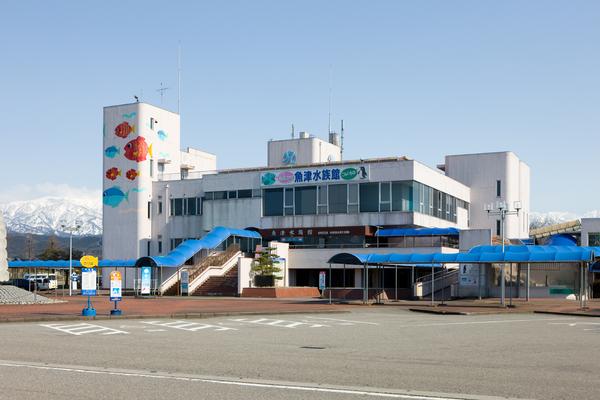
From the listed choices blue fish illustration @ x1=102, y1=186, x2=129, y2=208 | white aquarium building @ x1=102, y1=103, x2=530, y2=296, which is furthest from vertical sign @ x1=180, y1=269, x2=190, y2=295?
blue fish illustration @ x1=102, y1=186, x2=129, y2=208

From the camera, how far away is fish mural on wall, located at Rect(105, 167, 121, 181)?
78.0 m

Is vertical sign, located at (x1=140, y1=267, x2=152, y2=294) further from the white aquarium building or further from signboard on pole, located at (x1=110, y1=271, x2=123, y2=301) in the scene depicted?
signboard on pole, located at (x1=110, y1=271, x2=123, y2=301)

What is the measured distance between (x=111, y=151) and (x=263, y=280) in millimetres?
24460

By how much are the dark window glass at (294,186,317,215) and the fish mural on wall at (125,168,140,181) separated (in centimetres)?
1681

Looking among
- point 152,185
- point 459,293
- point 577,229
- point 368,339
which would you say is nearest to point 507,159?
point 577,229

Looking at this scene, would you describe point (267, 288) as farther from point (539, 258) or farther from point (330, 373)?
point (330, 373)

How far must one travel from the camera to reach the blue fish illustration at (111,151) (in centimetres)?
7794

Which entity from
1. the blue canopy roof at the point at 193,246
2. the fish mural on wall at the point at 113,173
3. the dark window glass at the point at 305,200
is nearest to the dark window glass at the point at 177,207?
the fish mural on wall at the point at 113,173

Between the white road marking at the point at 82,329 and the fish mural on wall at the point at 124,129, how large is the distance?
5284 cm

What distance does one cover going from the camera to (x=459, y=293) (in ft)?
179

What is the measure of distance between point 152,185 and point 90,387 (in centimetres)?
6804

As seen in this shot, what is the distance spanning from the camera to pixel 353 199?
67.7m

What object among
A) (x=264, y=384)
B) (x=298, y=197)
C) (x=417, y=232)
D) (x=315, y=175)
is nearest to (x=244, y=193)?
(x=298, y=197)

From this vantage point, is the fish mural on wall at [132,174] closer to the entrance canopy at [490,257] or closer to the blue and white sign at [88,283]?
the entrance canopy at [490,257]
